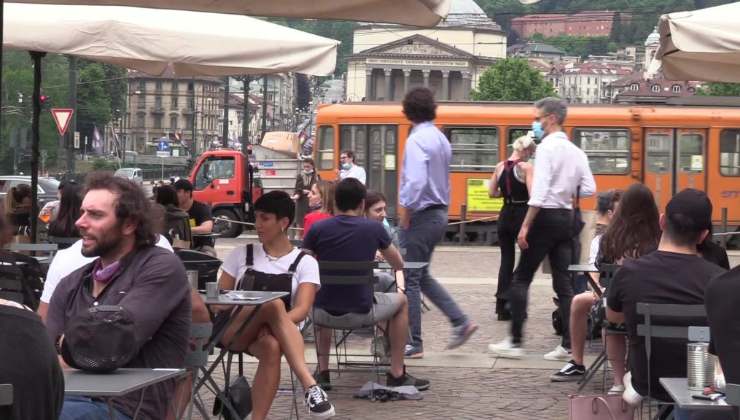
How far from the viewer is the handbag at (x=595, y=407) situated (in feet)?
20.4

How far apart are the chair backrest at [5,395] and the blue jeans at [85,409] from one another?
103 centimetres

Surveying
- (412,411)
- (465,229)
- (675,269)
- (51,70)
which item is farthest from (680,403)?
(51,70)

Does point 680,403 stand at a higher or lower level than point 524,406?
higher

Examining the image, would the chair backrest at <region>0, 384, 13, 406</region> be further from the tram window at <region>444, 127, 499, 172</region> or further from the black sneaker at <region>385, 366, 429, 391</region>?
the tram window at <region>444, 127, 499, 172</region>

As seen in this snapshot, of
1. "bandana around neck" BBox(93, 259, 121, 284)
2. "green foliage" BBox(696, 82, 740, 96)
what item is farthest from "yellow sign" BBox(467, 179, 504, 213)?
"green foliage" BBox(696, 82, 740, 96)

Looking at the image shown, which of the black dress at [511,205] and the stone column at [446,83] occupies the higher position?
the stone column at [446,83]

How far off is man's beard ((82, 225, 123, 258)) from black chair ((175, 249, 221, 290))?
3304mm

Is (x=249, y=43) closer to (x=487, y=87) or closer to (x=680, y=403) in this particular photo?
(x=680, y=403)

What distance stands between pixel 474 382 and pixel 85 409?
4.87 m

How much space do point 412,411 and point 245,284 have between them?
139 centimetres

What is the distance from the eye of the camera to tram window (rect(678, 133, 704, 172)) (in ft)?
90.3

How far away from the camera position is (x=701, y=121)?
27469 millimetres

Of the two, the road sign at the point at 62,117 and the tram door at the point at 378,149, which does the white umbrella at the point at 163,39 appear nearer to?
the tram door at the point at 378,149

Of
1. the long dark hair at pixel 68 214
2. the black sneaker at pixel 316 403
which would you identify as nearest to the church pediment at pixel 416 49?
the long dark hair at pixel 68 214
